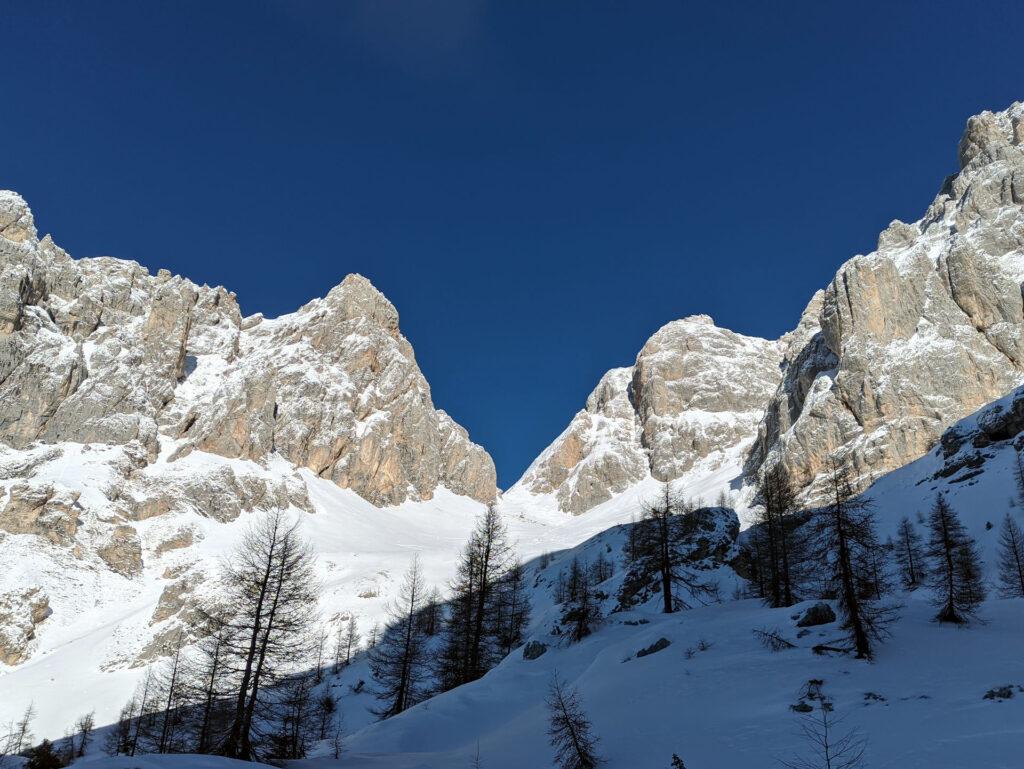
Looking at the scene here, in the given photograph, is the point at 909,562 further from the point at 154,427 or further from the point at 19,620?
the point at 154,427

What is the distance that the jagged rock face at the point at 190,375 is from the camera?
4966 inches

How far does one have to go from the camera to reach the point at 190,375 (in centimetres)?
16425

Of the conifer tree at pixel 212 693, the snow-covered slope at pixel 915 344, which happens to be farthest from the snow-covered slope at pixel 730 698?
the snow-covered slope at pixel 915 344

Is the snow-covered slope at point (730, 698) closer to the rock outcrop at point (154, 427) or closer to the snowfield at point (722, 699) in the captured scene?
the snowfield at point (722, 699)

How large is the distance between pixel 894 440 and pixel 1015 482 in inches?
1818

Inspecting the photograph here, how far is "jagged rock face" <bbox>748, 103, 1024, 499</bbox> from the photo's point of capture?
361 feet

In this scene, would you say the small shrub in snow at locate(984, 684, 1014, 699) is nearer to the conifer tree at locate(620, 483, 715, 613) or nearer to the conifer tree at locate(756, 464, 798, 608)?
the conifer tree at locate(756, 464, 798, 608)

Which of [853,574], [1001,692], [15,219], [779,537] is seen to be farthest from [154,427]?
[1001,692]


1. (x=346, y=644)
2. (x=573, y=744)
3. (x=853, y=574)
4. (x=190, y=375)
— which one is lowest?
(x=573, y=744)

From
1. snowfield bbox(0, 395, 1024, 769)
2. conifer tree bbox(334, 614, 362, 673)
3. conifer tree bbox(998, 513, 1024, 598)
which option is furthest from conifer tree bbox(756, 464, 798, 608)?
conifer tree bbox(334, 614, 362, 673)

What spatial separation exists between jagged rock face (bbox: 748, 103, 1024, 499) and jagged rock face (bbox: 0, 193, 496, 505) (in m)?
112

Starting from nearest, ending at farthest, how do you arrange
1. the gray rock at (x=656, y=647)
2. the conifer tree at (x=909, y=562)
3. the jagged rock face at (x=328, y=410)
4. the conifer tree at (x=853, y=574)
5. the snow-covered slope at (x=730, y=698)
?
the snow-covered slope at (x=730, y=698) → the conifer tree at (x=853, y=574) → the gray rock at (x=656, y=647) → the conifer tree at (x=909, y=562) → the jagged rock face at (x=328, y=410)

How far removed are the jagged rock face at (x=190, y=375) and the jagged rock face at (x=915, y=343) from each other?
11186 cm

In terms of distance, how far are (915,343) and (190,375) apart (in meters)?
178
